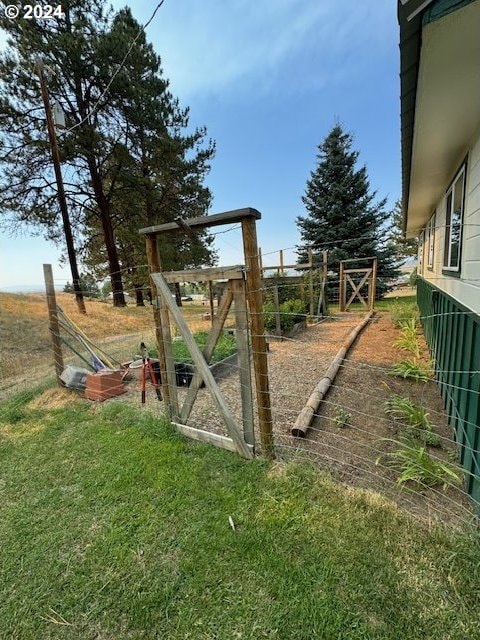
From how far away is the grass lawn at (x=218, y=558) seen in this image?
1330 millimetres

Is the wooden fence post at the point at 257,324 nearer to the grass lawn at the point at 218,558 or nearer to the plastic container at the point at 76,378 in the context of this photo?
the grass lawn at the point at 218,558

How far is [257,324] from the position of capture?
2254 mm

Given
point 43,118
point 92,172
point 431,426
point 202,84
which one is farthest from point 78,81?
point 431,426

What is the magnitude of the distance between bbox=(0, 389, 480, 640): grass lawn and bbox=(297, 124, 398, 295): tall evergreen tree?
14.4 meters

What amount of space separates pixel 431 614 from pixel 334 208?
52.9 feet

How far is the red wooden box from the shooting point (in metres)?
4.04

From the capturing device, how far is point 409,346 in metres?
5.68

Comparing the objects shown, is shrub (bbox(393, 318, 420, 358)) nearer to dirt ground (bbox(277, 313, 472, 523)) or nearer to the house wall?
dirt ground (bbox(277, 313, 472, 523))

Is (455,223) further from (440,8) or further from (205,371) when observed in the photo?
(205,371)

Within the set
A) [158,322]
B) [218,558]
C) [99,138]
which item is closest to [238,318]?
[158,322]

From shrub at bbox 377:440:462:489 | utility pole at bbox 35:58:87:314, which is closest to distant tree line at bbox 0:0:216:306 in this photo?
utility pole at bbox 35:58:87:314

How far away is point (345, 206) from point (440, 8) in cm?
1581

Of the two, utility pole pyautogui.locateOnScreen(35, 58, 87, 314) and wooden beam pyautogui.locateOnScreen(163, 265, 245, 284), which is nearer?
wooden beam pyautogui.locateOnScreen(163, 265, 245, 284)

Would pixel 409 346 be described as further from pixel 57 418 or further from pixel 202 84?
pixel 202 84
